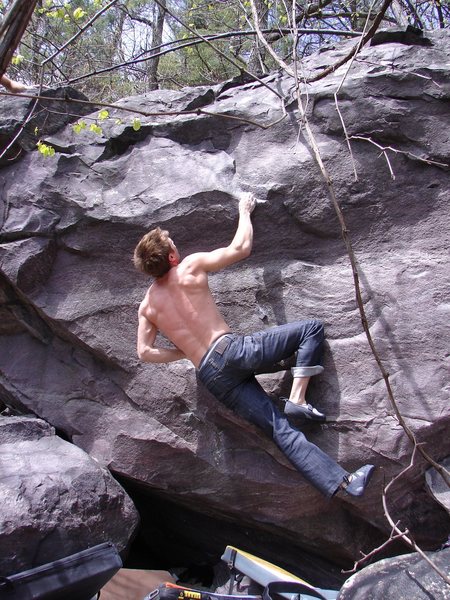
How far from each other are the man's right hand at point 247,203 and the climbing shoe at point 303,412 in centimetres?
109

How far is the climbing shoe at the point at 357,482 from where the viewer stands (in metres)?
3.08

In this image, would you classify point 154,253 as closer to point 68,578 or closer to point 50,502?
point 50,502

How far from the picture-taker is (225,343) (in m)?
3.30

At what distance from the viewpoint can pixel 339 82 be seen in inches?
145

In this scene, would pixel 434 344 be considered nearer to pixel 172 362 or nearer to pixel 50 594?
pixel 172 362

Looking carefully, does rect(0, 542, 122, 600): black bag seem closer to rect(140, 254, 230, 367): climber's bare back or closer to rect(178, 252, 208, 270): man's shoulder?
rect(140, 254, 230, 367): climber's bare back

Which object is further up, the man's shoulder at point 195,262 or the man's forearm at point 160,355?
the man's shoulder at point 195,262

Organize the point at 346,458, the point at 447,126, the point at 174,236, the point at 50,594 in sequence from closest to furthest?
the point at 50,594, the point at 346,458, the point at 447,126, the point at 174,236

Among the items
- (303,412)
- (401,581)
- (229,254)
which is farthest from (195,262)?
(401,581)

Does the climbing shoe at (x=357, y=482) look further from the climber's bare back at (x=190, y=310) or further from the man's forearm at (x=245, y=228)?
the man's forearm at (x=245, y=228)

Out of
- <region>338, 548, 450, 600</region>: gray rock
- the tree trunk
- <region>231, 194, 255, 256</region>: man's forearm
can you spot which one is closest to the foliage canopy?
the tree trunk

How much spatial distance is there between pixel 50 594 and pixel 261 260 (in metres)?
2.05

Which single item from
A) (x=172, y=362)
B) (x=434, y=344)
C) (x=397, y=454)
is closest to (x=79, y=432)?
(x=172, y=362)

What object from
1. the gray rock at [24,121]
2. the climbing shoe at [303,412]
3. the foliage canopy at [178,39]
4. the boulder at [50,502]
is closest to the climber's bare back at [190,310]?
the climbing shoe at [303,412]
